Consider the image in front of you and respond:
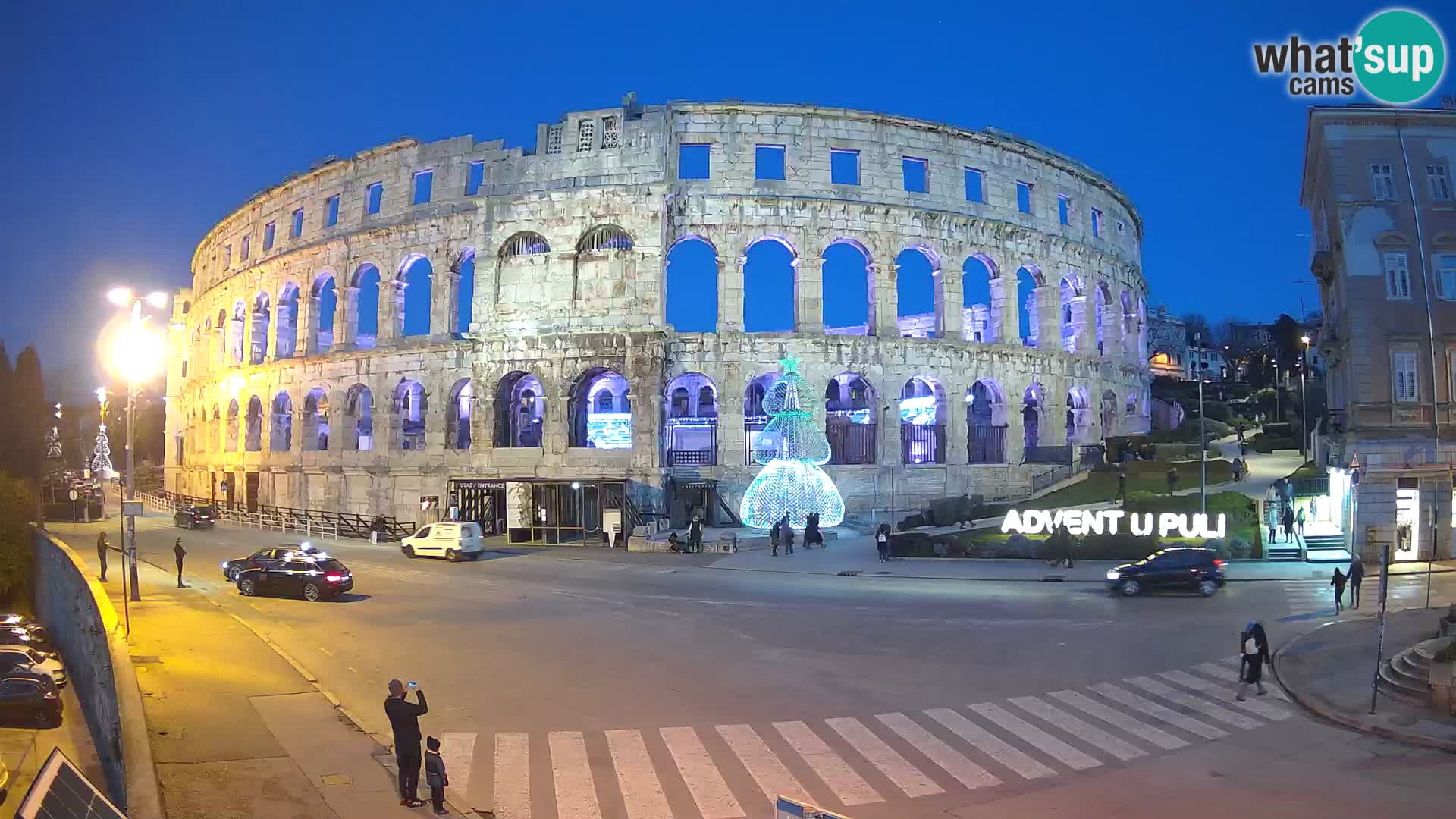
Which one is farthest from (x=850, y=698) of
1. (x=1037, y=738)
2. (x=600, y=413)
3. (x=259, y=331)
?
(x=259, y=331)

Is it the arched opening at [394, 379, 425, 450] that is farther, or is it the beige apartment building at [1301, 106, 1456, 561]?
the arched opening at [394, 379, 425, 450]

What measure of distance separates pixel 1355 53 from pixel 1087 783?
2406 centimetres

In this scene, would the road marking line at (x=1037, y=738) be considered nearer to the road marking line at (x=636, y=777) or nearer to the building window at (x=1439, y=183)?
the road marking line at (x=636, y=777)

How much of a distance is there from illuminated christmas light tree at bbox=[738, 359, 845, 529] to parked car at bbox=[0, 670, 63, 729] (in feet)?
75.0

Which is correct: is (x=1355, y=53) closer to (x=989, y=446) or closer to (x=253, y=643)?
(x=989, y=446)

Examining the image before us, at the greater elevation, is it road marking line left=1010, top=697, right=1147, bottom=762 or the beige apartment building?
the beige apartment building

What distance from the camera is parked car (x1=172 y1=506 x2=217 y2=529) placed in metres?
47.4

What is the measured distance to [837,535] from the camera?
39594 millimetres

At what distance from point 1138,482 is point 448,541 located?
2958cm

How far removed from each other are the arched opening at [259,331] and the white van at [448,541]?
28407 millimetres

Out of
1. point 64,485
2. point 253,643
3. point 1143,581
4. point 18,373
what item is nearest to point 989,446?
point 1143,581

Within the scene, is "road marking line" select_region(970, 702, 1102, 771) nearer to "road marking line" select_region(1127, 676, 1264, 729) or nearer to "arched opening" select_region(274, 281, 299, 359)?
"road marking line" select_region(1127, 676, 1264, 729)

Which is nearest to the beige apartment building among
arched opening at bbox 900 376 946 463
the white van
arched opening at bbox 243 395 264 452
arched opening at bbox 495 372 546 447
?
arched opening at bbox 900 376 946 463

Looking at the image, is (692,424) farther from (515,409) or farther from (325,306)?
(325,306)
